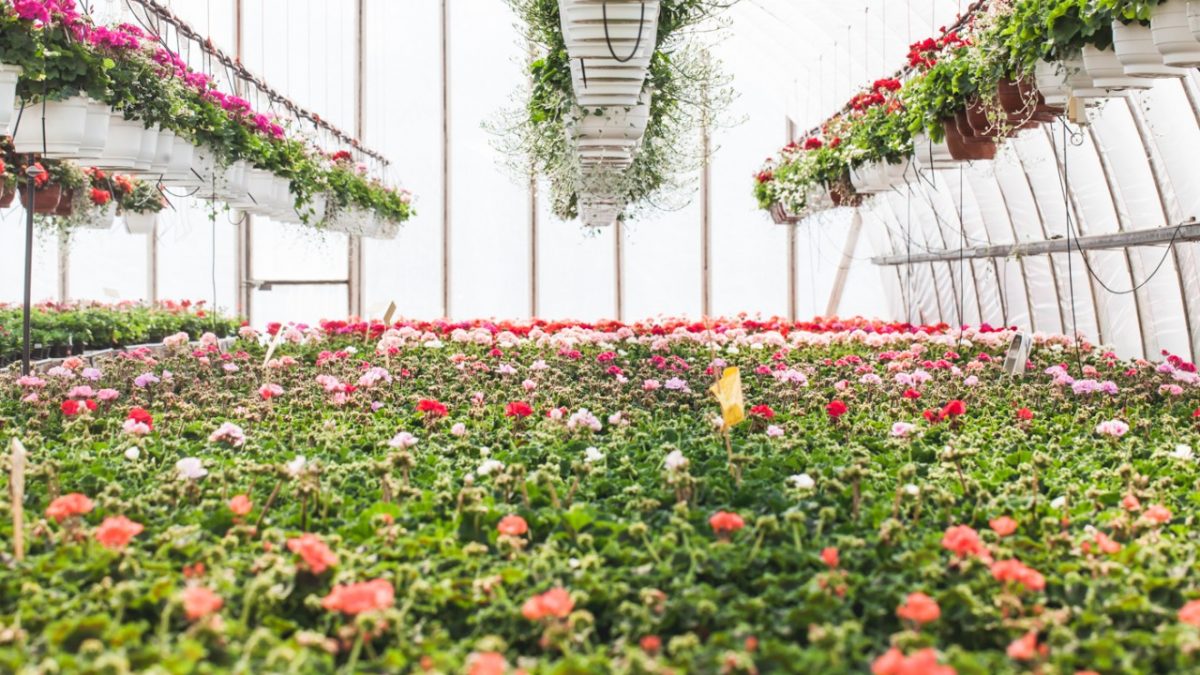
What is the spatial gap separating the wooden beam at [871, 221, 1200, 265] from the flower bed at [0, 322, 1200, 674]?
9.26 feet

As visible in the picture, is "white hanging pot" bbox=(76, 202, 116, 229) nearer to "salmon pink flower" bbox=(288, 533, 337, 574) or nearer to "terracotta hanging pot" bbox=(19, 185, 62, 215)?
"terracotta hanging pot" bbox=(19, 185, 62, 215)

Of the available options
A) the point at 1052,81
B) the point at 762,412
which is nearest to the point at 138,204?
the point at 762,412

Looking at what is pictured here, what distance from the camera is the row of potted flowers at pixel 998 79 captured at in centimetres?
331

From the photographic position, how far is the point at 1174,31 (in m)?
3.05

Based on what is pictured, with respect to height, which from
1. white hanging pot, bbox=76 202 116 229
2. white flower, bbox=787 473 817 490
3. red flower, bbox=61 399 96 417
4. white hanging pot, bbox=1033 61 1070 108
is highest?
white hanging pot, bbox=76 202 116 229

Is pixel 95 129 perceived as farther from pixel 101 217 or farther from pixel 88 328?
pixel 101 217

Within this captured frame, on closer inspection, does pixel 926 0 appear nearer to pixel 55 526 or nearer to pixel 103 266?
pixel 55 526

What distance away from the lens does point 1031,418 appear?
396 centimetres

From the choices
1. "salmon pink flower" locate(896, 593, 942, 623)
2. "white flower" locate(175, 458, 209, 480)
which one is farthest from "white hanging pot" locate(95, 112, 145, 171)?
"salmon pink flower" locate(896, 593, 942, 623)

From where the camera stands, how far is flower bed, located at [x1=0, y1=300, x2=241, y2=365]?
7246 mm

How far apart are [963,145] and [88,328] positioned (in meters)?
6.03

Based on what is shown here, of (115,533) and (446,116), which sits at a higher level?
(446,116)

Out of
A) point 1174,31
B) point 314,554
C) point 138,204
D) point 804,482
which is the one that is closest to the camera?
point 314,554

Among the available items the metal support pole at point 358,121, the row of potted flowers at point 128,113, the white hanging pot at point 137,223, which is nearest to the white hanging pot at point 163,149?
the row of potted flowers at point 128,113
